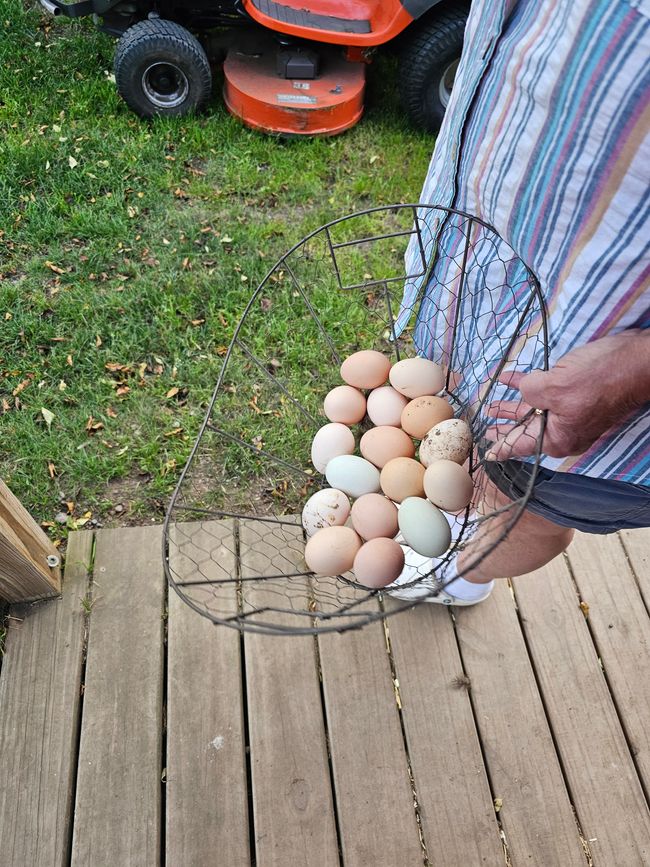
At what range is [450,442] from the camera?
1099 mm

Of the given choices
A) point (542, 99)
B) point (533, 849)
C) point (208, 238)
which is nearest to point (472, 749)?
point (533, 849)

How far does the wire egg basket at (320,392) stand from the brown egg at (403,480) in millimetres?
Answer: 83

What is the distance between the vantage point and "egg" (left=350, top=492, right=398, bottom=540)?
1105mm

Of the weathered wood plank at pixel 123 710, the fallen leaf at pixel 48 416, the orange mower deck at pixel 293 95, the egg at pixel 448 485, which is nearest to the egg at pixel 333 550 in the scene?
the egg at pixel 448 485

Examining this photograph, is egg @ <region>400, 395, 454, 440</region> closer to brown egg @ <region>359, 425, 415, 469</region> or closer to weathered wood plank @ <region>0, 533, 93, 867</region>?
brown egg @ <region>359, 425, 415, 469</region>

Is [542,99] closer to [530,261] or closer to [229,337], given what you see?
[530,261]

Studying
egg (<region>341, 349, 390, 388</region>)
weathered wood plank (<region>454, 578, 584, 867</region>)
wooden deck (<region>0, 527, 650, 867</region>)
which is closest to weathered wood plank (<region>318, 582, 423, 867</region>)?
wooden deck (<region>0, 527, 650, 867</region>)

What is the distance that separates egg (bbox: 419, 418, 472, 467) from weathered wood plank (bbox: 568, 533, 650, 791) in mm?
637

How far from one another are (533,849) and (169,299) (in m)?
1.58

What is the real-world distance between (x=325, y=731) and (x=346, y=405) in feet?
2.11

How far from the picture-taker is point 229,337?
1.97 metres

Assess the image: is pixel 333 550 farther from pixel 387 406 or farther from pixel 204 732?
pixel 204 732

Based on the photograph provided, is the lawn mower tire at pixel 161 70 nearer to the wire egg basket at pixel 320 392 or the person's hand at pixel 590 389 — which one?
the wire egg basket at pixel 320 392

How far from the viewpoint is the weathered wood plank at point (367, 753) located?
1.28 m
